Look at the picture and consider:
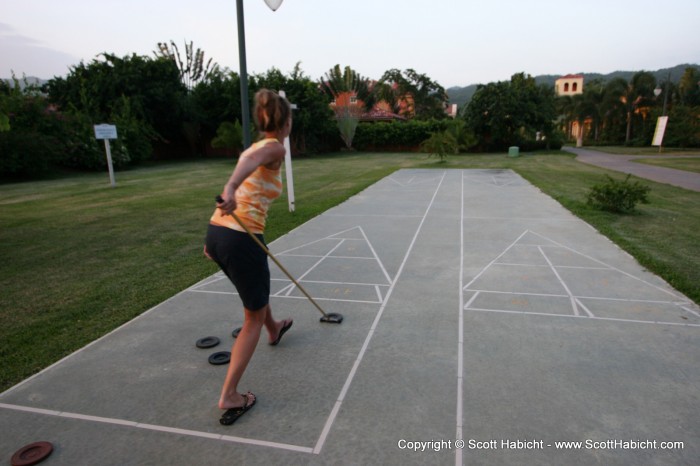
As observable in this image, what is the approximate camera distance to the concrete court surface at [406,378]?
234cm

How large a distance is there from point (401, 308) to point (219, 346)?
178cm

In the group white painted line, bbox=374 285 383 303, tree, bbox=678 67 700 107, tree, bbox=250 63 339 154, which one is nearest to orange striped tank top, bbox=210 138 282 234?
white painted line, bbox=374 285 383 303

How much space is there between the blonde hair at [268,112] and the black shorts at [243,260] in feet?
2.18

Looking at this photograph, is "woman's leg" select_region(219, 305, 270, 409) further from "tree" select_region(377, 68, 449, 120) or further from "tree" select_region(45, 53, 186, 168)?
"tree" select_region(377, 68, 449, 120)

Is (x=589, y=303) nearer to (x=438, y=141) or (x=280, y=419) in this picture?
(x=280, y=419)

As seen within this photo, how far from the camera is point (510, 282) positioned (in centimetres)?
494

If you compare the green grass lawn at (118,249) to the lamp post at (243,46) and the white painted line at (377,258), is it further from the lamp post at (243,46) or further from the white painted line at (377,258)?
the lamp post at (243,46)

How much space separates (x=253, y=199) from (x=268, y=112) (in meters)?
0.53

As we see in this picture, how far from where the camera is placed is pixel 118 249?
6867 mm

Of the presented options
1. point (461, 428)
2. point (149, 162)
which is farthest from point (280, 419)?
point (149, 162)

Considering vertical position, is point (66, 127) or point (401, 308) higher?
point (66, 127)

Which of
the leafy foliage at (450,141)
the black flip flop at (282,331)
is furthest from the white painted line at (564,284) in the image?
the leafy foliage at (450,141)

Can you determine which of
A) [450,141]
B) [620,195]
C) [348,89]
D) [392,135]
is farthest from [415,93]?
[620,195]

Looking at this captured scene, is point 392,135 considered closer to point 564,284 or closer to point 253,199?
point 564,284
